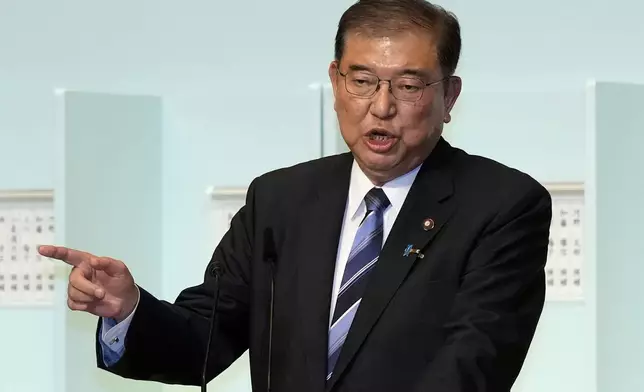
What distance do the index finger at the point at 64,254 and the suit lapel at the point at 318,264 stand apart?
0.36m

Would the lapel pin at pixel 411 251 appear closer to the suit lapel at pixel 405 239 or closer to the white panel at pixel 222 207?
the suit lapel at pixel 405 239

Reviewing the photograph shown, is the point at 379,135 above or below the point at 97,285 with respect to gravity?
above

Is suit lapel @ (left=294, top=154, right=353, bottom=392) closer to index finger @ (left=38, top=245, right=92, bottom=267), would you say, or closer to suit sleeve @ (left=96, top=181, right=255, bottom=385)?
suit sleeve @ (left=96, top=181, right=255, bottom=385)

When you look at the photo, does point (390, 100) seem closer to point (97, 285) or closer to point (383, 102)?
point (383, 102)

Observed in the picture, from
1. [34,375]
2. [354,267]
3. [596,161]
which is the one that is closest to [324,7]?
[596,161]

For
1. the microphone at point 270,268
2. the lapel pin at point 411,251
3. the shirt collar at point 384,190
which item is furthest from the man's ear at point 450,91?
the microphone at point 270,268

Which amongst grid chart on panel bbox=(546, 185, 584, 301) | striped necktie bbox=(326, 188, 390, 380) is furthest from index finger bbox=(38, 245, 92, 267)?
grid chart on panel bbox=(546, 185, 584, 301)

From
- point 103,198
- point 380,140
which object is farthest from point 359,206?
point 103,198

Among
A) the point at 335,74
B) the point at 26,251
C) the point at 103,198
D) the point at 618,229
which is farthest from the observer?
the point at 26,251

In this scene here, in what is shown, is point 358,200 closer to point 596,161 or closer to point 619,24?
point 596,161

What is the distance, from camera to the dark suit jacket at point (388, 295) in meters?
1.48

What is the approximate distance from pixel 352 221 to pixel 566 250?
1757 millimetres

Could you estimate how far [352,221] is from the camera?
1659mm

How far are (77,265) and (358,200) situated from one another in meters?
0.50
